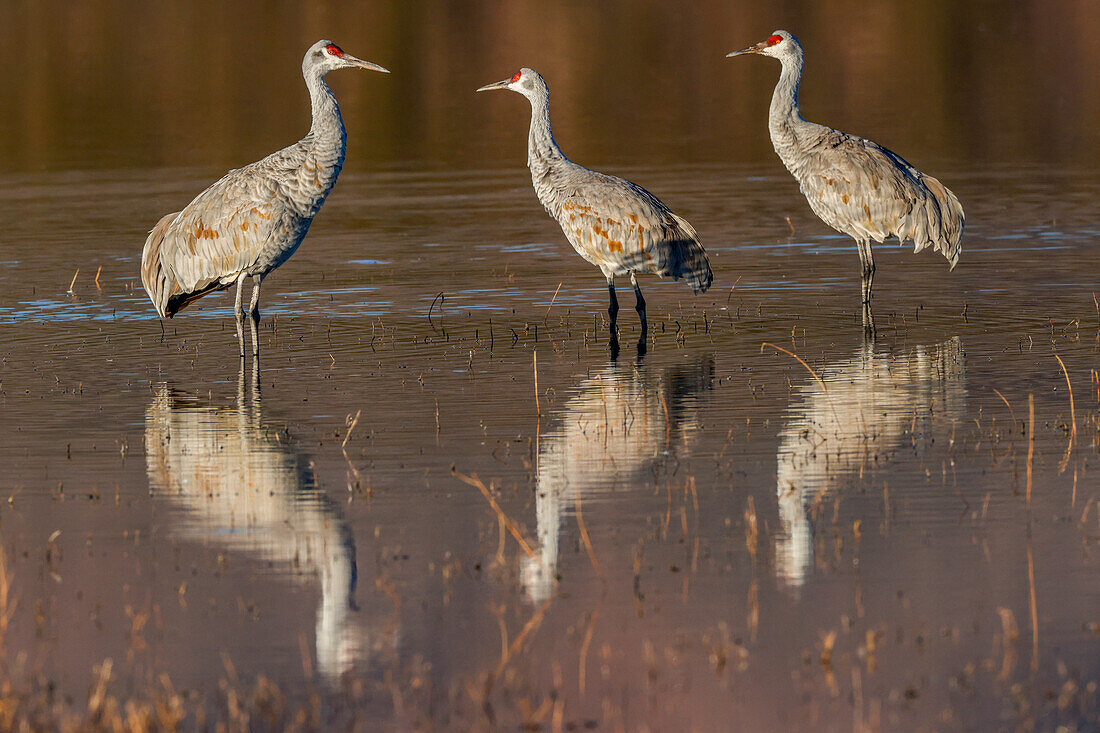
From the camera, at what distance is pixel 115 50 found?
56.3 metres

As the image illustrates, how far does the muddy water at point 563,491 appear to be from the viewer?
6.84m

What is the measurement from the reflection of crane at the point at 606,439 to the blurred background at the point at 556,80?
17252 mm

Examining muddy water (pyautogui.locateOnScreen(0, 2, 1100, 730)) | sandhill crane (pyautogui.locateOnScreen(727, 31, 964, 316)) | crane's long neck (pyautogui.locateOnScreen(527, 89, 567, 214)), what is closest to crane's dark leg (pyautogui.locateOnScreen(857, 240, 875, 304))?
sandhill crane (pyautogui.locateOnScreen(727, 31, 964, 316))

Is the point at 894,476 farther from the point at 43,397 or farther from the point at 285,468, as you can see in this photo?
the point at 43,397

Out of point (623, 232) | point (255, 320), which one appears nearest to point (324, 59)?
point (255, 320)

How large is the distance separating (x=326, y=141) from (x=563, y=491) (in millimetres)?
6257

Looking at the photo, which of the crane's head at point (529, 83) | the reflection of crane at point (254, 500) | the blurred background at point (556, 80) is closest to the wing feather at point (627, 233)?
the crane's head at point (529, 83)

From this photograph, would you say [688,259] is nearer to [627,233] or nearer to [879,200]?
[627,233]

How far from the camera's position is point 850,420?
11.3 metres

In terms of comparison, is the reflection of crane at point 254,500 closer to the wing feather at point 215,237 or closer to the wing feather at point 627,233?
the wing feather at point 215,237

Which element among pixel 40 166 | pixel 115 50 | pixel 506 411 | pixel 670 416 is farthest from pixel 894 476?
pixel 115 50

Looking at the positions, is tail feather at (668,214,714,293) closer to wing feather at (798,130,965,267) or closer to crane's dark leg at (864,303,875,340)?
crane's dark leg at (864,303,875,340)

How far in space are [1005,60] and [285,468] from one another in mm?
40054

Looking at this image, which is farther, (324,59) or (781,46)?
(781,46)
